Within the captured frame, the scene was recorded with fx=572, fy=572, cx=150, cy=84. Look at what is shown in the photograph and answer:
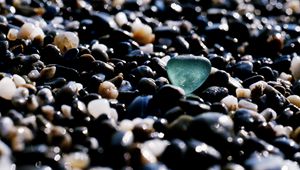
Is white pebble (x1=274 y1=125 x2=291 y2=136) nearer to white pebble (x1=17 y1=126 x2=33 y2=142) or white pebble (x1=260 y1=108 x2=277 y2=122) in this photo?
white pebble (x1=260 y1=108 x2=277 y2=122)

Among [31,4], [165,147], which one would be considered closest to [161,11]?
[31,4]

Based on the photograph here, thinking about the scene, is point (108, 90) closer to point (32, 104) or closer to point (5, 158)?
point (32, 104)

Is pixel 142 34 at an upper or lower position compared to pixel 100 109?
lower

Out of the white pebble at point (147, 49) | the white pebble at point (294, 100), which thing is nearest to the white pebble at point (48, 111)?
the white pebble at point (147, 49)

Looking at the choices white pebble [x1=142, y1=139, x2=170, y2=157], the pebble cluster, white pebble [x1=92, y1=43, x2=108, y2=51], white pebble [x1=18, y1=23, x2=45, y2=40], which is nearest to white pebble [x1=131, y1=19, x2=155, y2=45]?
the pebble cluster

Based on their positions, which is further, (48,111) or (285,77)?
(285,77)

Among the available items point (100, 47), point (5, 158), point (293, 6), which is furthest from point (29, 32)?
point (293, 6)
